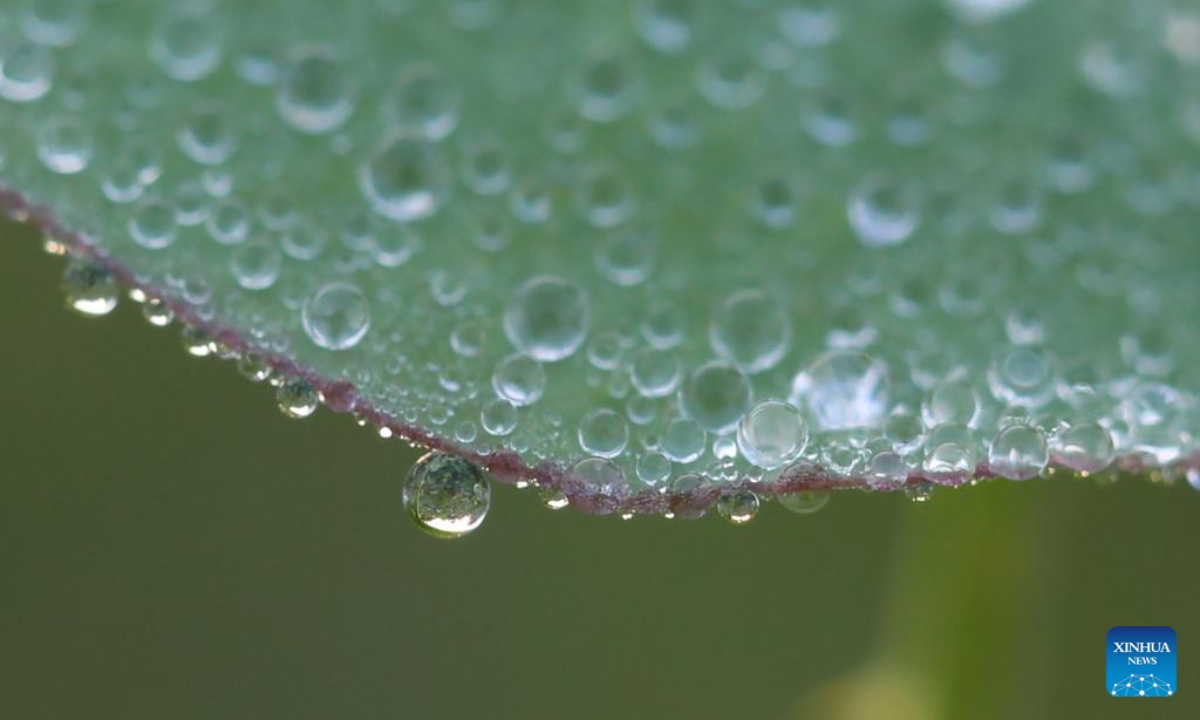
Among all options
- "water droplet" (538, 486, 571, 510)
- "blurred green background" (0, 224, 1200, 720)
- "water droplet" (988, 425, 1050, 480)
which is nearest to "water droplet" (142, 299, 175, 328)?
"water droplet" (538, 486, 571, 510)

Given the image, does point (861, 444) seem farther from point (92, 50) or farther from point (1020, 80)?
point (92, 50)

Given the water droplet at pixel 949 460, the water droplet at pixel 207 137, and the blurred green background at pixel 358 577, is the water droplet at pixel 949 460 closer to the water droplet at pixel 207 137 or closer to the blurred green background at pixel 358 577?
the water droplet at pixel 207 137

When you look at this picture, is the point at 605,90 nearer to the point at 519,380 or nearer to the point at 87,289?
the point at 519,380

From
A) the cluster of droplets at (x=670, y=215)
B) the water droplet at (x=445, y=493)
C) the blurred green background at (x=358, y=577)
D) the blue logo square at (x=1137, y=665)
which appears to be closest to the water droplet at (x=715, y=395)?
the cluster of droplets at (x=670, y=215)

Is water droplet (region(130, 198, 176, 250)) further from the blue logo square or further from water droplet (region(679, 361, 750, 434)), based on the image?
the blue logo square

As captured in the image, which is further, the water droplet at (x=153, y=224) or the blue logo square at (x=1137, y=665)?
the blue logo square at (x=1137, y=665)

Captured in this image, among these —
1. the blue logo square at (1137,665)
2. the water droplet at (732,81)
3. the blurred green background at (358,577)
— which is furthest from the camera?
the blurred green background at (358,577)

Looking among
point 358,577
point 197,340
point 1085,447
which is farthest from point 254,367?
point 358,577
